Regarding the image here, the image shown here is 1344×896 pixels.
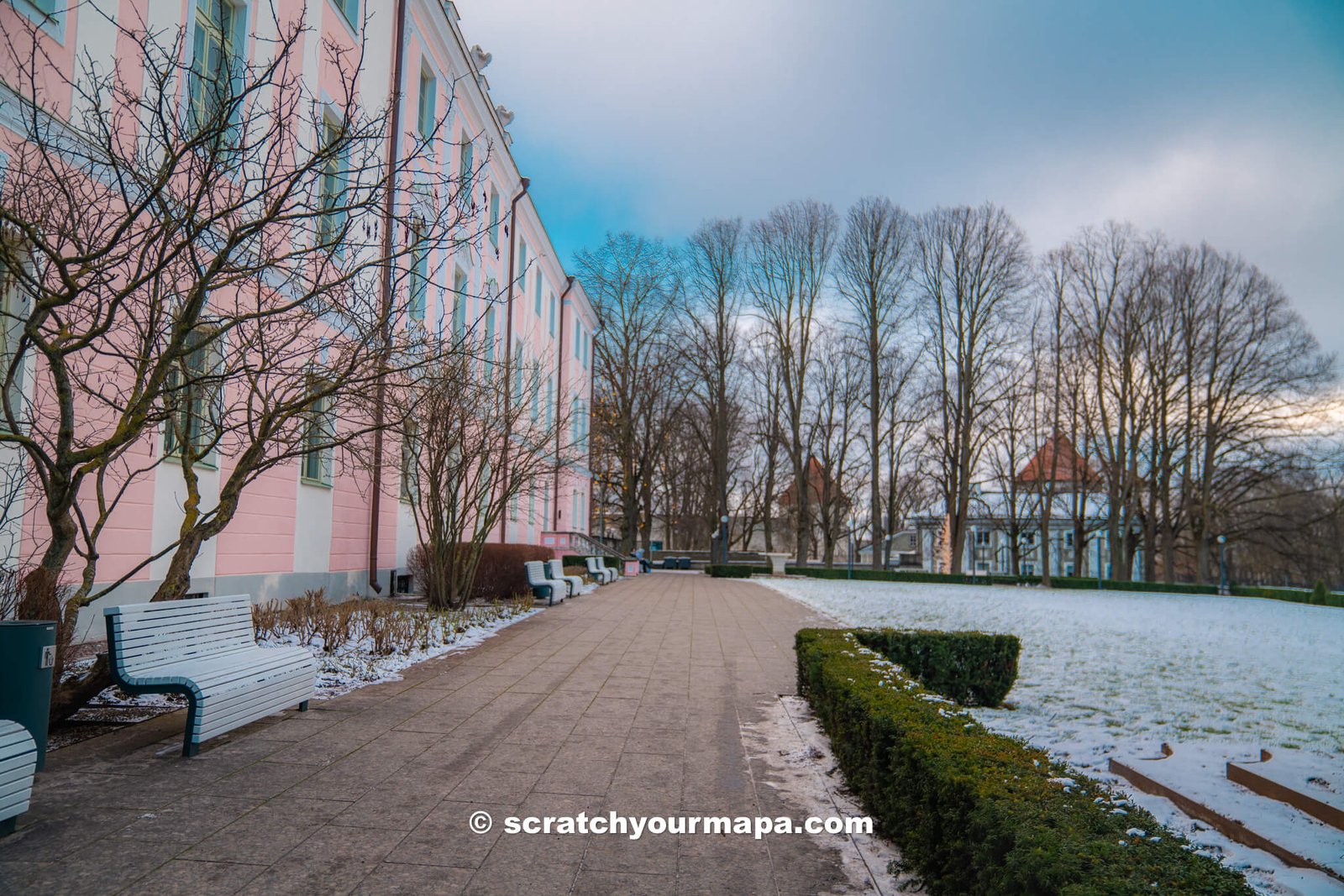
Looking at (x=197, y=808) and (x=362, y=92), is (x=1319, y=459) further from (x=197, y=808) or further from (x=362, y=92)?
(x=197, y=808)

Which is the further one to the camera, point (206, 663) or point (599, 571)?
point (599, 571)

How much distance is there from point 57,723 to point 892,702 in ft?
16.7

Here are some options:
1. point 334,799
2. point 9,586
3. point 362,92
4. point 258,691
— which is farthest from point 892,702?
point 362,92

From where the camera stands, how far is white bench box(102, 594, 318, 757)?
187 inches

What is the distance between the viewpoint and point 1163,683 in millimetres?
9109

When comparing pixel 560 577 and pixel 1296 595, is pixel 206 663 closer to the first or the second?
pixel 560 577

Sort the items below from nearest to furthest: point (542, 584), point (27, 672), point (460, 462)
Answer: point (27, 672), point (460, 462), point (542, 584)

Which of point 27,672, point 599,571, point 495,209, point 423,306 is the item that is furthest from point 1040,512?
point 27,672

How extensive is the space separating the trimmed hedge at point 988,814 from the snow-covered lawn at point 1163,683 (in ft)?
3.88

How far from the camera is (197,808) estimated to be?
12.9ft

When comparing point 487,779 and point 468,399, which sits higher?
point 468,399

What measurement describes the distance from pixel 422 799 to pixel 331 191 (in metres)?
9.27

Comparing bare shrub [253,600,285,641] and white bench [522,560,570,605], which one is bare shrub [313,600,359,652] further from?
white bench [522,560,570,605]

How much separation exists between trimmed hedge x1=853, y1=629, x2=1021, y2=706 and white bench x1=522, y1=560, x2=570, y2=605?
8634 mm
